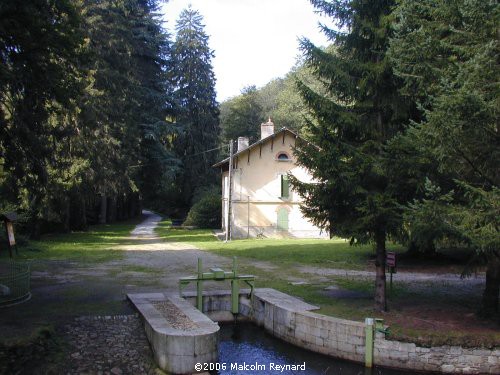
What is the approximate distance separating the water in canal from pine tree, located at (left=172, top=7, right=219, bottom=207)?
36.6 m

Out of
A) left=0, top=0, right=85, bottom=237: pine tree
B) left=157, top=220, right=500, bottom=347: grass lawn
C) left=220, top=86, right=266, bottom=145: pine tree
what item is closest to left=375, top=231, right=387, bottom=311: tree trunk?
left=157, top=220, right=500, bottom=347: grass lawn

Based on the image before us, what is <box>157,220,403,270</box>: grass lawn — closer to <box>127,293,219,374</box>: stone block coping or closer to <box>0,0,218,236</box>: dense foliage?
<box>0,0,218,236</box>: dense foliage

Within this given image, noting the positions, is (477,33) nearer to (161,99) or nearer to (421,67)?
(421,67)

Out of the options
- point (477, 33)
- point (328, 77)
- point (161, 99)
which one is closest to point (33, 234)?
point (161, 99)

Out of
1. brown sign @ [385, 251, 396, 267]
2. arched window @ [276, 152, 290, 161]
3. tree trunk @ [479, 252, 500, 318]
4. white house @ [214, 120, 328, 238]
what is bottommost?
tree trunk @ [479, 252, 500, 318]

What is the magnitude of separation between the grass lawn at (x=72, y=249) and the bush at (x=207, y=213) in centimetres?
1083

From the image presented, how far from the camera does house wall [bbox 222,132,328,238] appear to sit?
34.6 m

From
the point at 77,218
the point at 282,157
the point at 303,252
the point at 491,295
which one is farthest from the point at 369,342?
the point at 77,218

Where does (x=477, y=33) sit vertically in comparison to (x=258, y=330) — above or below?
above

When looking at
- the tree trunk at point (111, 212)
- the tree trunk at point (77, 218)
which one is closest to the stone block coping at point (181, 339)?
the tree trunk at point (77, 218)

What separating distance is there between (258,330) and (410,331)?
4.29 metres

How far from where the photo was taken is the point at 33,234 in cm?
2902

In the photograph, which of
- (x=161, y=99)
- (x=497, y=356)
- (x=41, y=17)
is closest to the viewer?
(x=497, y=356)

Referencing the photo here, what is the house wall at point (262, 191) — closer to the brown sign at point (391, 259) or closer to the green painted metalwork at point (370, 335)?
the brown sign at point (391, 259)
